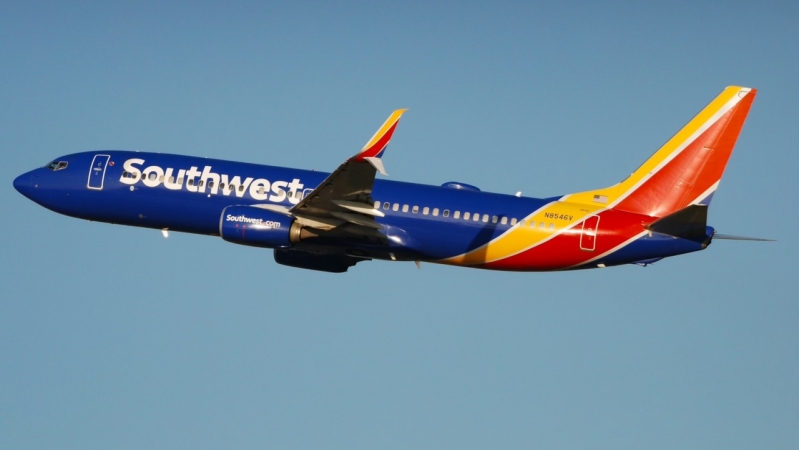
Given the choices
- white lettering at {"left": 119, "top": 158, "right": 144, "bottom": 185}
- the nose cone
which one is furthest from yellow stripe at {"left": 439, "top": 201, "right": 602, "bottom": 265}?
the nose cone

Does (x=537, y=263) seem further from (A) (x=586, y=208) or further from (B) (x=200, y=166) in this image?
(B) (x=200, y=166)

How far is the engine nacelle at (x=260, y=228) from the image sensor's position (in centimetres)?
4900

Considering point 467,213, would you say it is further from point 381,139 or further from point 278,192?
point 278,192

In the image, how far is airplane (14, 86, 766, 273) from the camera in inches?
1918

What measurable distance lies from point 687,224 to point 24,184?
34.2m

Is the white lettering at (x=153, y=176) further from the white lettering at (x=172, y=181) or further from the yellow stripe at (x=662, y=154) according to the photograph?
the yellow stripe at (x=662, y=154)

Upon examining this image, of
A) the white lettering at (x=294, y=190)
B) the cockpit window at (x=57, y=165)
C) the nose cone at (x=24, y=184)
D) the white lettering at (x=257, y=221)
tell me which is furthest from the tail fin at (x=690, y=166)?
the nose cone at (x=24, y=184)

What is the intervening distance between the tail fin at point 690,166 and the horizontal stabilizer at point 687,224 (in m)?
1.91

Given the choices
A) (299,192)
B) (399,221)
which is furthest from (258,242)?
(399,221)

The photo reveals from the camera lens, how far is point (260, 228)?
4897 cm

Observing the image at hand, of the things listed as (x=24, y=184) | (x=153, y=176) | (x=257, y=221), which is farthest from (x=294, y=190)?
(x=24, y=184)

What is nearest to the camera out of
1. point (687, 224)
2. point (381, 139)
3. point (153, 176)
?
point (381, 139)

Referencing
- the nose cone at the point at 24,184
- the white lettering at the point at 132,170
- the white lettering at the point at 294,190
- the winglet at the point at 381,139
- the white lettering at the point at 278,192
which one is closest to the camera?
the winglet at the point at 381,139

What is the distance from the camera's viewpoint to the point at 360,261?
176ft
